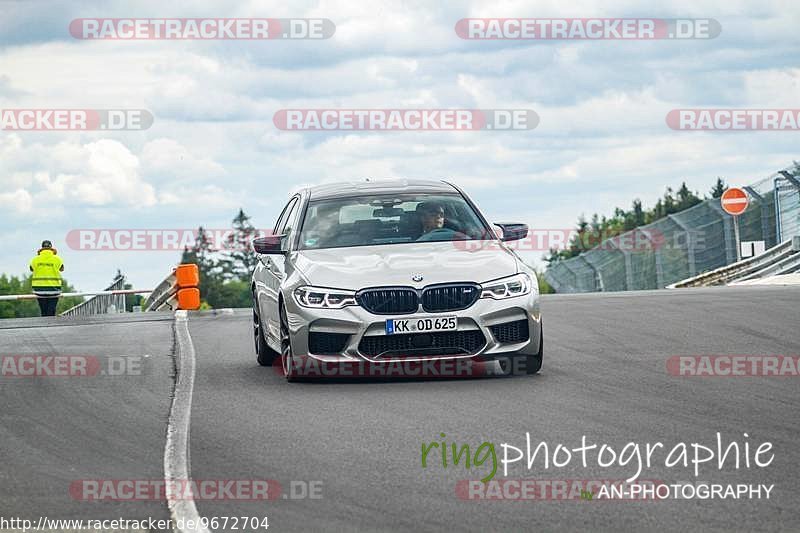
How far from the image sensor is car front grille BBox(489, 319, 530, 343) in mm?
10883

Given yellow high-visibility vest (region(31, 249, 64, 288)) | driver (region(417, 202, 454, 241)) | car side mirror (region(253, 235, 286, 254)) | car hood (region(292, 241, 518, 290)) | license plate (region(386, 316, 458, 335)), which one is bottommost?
yellow high-visibility vest (region(31, 249, 64, 288))

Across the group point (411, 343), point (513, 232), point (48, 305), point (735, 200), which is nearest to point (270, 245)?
point (411, 343)

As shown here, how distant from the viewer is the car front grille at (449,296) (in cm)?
1076

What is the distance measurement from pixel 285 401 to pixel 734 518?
464cm

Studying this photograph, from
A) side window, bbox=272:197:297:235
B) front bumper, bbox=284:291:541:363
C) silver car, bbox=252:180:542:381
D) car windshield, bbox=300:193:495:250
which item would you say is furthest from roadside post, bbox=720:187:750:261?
front bumper, bbox=284:291:541:363

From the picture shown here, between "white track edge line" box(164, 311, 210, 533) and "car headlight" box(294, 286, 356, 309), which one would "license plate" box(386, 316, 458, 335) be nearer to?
"car headlight" box(294, 286, 356, 309)

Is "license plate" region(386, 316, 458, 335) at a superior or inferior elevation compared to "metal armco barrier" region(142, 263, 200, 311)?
superior

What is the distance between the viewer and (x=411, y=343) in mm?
10750

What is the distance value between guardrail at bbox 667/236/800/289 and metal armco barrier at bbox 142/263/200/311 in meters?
13.4

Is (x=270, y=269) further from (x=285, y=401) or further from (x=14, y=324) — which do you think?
(x=14, y=324)

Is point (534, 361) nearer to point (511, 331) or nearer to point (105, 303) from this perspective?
point (511, 331)

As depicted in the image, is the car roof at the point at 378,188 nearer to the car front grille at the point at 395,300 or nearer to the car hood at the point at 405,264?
the car hood at the point at 405,264

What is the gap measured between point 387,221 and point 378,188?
26.9 inches

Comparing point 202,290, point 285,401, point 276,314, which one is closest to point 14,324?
point 276,314
